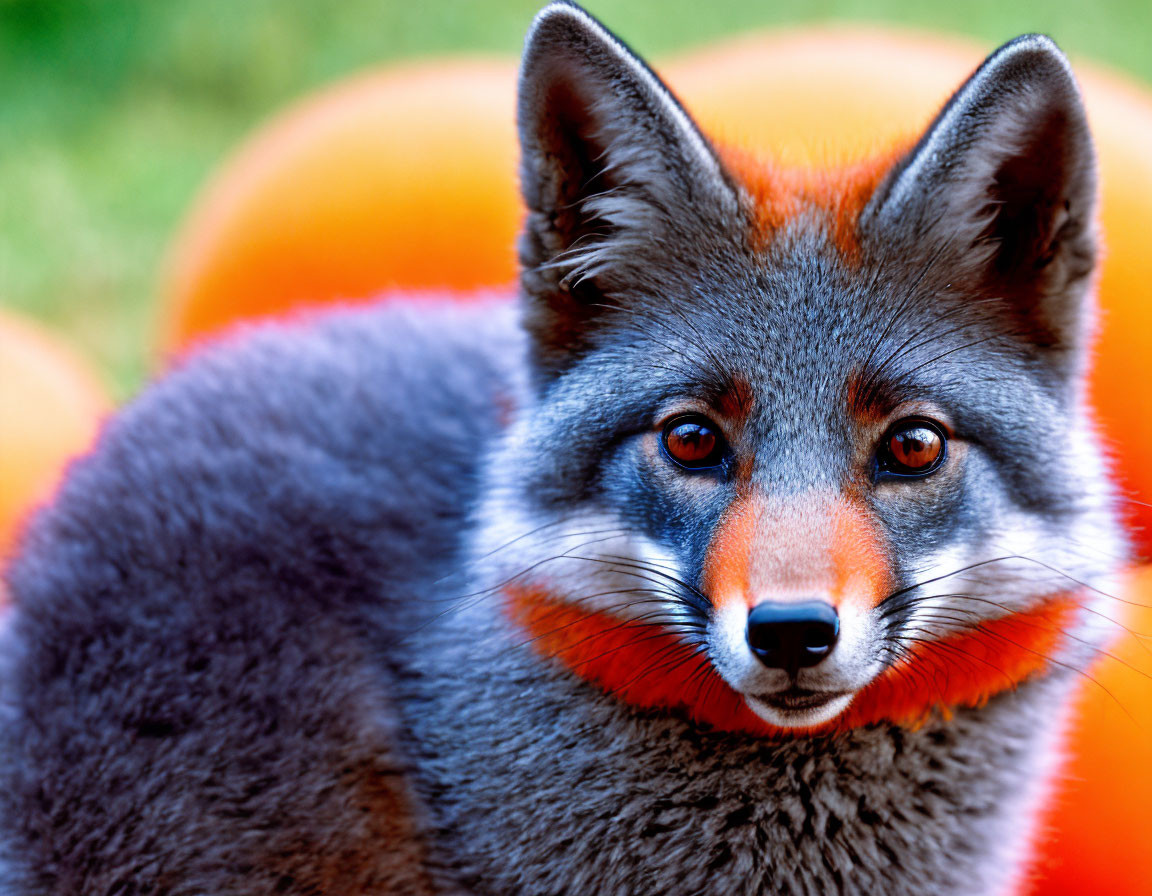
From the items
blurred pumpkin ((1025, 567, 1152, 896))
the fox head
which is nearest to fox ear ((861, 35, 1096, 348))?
the fox head

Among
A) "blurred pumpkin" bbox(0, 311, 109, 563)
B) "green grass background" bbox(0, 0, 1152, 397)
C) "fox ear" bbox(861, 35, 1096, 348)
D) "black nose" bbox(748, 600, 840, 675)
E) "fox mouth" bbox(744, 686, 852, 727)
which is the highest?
"green grass background" bbox(0, 0, 1152, 397)

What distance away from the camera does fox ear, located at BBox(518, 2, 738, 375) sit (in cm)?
239

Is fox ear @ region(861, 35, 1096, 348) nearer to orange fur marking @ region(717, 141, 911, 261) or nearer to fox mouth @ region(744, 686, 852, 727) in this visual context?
orange fur marking @ region(717, 141, 911, 261)

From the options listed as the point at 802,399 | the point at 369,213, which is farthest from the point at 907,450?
the point at 369,213

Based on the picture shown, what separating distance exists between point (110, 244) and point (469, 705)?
4.64 meters

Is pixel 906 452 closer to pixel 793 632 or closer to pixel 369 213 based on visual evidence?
pixel 793 632

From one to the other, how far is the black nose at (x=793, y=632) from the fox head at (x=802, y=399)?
0.03 meters

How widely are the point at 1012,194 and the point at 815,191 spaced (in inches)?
14.3

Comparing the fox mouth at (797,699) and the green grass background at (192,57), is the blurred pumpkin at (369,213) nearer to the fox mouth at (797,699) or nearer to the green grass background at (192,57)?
the green grass background at (192,57)

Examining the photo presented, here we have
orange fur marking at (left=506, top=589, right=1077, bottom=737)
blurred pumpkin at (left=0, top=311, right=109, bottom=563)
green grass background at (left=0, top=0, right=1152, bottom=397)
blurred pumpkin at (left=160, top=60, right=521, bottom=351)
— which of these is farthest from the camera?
green grass background at (left=0, top=0, right=1152, bottom=397)

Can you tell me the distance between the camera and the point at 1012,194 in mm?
2482

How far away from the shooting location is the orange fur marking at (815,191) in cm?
245

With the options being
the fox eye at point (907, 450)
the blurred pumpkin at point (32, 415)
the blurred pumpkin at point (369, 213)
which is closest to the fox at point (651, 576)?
the fox eye at point (907, 450)

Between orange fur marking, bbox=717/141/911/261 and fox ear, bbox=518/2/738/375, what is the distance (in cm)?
9
